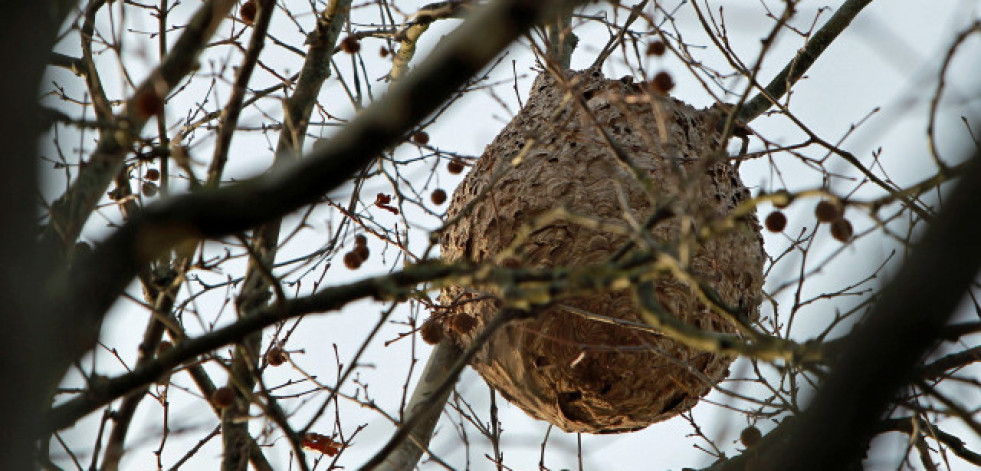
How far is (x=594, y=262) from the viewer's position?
10.6ft

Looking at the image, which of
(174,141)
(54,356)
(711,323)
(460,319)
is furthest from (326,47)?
(54,356)

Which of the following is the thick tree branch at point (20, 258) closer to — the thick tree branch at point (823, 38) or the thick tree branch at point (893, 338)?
the thick tree branch at point (893, 338)

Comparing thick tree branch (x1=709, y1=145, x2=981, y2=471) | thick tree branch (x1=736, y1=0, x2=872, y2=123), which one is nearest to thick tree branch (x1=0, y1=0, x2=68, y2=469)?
thick tree branch (x1=709, y1=145, x2=981, y2=471)

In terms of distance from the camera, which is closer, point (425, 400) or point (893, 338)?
point (893, 338)

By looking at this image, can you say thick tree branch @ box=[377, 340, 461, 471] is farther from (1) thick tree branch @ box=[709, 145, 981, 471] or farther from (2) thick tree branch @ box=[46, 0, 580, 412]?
(1) thick tree branch @ box=[709, 145, 981, 471]

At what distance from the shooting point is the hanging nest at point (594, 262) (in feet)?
10.5

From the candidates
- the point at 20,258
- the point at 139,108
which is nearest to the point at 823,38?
the point at 139,108

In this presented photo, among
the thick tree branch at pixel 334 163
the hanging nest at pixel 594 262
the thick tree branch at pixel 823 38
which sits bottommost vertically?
the thick tree branch at pixel 334 163

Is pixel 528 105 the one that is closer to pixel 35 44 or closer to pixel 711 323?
pixel 711 323

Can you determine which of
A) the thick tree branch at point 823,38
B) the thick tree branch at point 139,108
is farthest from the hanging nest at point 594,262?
the thick tree branch at point 139,108

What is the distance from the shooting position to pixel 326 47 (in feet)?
9.88

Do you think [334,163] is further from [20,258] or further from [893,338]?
[893,338]

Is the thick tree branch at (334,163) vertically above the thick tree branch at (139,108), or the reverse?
the thick tree branch at (139,108)

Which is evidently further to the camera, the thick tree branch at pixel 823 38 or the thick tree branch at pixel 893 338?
the thick tree branch at pixel 823 38
